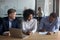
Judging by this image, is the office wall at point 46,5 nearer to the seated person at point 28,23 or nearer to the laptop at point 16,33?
the seated person at point 28,23

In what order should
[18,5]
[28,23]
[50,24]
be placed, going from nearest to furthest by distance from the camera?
[28,23], [50,24], [18,5]

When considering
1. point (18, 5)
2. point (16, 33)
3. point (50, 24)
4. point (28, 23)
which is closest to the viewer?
point (16, 33)

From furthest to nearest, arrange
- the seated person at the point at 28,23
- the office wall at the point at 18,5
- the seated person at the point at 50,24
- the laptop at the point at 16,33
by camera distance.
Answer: the office wall at the point at 18,5 → the seated person at the point at 50,24 → the seated person at the point at 28,23 → the laptop at the point at 16,33

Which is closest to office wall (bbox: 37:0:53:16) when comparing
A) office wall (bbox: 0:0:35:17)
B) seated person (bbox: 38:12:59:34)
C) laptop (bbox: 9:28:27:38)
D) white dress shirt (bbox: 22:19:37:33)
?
office wall (bbox: 0:0:35:17)

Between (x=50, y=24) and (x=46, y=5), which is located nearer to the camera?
(x=50, y=24)

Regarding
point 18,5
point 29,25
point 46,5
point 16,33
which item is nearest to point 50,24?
point 29,25

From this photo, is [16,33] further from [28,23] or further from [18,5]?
[18,5]

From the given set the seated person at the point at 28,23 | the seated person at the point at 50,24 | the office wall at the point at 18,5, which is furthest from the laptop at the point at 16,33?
the office wall at the point at 18,5

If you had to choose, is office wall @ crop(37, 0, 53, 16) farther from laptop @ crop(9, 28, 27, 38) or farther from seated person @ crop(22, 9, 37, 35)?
laptop @ crop(9, 28, 27, 38)

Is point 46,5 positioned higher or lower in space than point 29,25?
higher

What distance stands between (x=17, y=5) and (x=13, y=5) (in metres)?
0.15

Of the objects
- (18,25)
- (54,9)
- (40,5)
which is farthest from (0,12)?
(18,25)

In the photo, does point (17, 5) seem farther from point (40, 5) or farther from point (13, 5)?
point (40, 5)

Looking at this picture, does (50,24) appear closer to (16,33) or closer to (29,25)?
(29,25)
